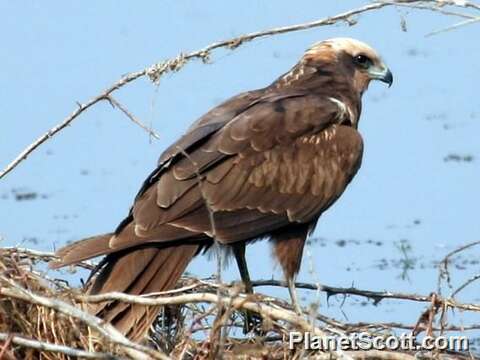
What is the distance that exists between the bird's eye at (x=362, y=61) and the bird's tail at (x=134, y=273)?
1940 mm

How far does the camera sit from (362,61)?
834 centimetres

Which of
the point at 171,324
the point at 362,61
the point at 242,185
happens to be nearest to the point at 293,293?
the point at 242,185

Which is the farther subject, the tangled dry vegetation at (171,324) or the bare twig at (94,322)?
the tangled dry vegetation at (171,324)

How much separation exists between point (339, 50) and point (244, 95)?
828mm

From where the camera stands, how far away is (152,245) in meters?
6.71

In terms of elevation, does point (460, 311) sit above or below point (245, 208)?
below

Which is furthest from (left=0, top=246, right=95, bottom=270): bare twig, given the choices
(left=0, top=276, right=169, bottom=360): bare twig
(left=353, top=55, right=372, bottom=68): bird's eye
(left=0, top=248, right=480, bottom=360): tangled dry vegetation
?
(left=353, top=55, right=372, bottom=68): bird's eye

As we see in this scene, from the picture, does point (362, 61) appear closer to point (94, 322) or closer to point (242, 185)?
point (242, 185)

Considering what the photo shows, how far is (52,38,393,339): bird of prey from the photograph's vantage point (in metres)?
6.62

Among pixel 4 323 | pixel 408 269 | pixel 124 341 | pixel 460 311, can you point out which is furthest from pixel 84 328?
pixel 408 269

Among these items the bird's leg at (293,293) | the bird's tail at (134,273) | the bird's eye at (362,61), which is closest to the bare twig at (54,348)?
the bird's tail at (134,273)

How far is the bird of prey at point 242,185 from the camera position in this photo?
662 centimetres

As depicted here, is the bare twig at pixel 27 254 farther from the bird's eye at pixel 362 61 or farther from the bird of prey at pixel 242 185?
the bird's eye at pixel 362 61

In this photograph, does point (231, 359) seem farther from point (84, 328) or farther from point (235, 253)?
point (235, 253)
